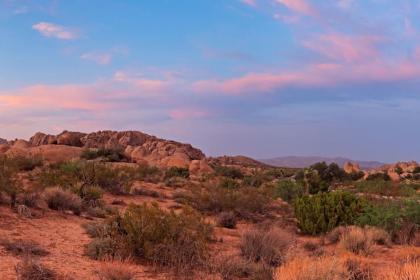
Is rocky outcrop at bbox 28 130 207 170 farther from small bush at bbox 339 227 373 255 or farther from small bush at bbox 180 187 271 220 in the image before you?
small bush at bbox 339 227 373 255

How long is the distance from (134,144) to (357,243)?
73.5 metres

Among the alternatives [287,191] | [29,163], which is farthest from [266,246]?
[29,163]

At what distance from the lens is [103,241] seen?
30.9 feet

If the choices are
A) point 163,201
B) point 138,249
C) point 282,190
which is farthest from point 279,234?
point 282,190

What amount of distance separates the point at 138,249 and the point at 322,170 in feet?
138

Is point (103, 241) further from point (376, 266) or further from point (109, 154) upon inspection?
point (109, 154)

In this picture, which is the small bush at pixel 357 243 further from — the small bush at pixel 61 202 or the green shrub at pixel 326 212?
the small bush at pixel 61 202

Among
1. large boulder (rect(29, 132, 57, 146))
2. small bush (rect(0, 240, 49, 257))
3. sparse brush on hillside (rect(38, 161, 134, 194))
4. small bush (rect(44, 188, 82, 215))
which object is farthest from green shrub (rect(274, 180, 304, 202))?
large boulder (rect(29, 132, 57, 146))

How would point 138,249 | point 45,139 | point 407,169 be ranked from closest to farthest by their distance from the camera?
1. point 138,249
2. point 45,139
3. point 407,169

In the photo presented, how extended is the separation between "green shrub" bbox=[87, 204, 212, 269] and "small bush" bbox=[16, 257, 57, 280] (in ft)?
5.29

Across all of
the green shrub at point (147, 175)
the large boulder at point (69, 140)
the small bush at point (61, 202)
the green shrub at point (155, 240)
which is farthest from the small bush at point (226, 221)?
the large boulder at point (69, 140)

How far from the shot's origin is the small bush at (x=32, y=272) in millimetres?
7121

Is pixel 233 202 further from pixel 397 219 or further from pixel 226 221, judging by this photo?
pixel 397 219

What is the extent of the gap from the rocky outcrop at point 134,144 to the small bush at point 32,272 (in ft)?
145
